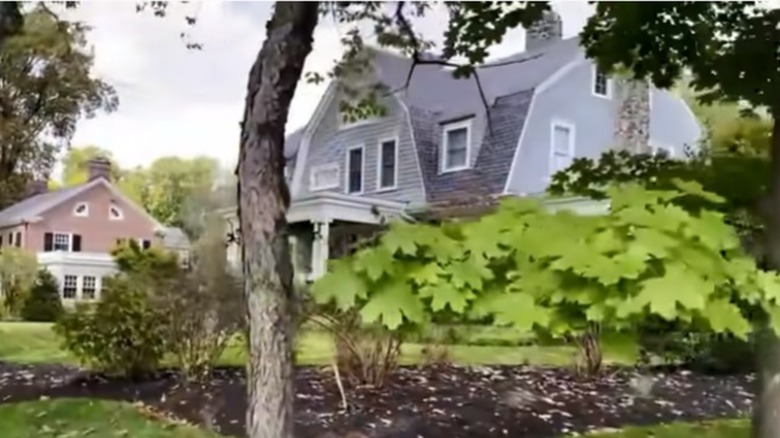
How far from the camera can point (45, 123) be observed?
222cm

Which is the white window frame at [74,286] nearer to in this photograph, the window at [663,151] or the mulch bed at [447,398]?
the mulch bed at [447,398]

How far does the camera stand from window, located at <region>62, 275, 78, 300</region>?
223 cm

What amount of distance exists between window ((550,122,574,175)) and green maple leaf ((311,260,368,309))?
3.24 feet

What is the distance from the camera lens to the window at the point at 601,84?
7.73ft

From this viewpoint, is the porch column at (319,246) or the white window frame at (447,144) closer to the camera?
the porch column at (319,246)

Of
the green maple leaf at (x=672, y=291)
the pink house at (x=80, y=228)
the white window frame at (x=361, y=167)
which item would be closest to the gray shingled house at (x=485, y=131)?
the white window frame at (x=361, y=167)

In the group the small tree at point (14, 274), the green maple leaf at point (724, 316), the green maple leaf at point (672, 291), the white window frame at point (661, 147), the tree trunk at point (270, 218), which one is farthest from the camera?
the white window frame at point (661, 147)

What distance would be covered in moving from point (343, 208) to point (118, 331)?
2.23 ft

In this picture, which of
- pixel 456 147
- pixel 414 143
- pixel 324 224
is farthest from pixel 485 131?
pixel 324 224

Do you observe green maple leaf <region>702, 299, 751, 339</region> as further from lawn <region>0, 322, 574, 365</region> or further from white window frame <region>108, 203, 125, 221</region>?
white window frame <region>108, 203, 125, 221</region>

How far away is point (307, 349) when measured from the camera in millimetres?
2250

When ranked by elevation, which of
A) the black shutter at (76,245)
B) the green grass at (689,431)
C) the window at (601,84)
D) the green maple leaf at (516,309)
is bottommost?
the green grass at (689,431)

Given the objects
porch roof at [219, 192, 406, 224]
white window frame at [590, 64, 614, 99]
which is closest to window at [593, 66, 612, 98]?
white window frame at [590, 64, 614, 99]

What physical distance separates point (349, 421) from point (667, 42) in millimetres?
1273
